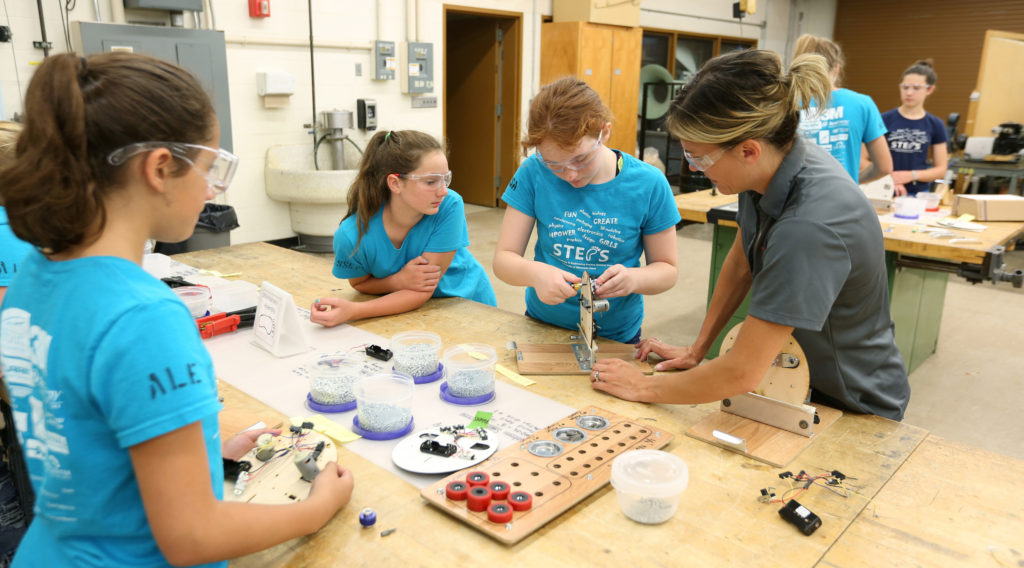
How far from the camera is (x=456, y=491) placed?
107cm

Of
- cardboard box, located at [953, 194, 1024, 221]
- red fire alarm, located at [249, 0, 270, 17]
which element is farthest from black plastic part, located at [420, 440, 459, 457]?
red fire alarm, located at [249, 0, 270, 17]

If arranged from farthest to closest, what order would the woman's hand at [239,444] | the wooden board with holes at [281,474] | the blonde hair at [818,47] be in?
the blonde hair at [818,47] < the woman's hand at [239,444] < the wooden board with holes at [281,474]

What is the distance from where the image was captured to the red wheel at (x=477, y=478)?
110 centimetres

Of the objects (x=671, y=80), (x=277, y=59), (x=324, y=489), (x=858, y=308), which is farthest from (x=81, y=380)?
(x=671, y=80)

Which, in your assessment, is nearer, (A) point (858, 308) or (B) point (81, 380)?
(B) point (81, 380)

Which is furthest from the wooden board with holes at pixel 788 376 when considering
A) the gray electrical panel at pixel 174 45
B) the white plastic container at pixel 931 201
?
the gray electrical panel at pixel 174 45

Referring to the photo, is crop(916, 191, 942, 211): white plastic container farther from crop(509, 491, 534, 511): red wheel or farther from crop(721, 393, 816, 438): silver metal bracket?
crop(509, 491, 534, 511): red wheel

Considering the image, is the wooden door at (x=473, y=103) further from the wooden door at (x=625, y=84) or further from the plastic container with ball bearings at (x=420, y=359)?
the plastic container with ball bearings at (x=420, y=359)

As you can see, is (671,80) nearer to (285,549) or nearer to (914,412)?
(914,412)

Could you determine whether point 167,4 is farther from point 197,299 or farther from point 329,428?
point 329,428

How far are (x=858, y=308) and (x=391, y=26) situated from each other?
17.5ft

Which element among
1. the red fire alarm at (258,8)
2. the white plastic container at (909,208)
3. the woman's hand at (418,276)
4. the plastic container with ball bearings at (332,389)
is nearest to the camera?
the plastic container with ball bearings at (332,389)

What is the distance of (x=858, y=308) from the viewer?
1.30m

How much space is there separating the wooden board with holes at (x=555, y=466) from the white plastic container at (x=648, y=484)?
6cm
